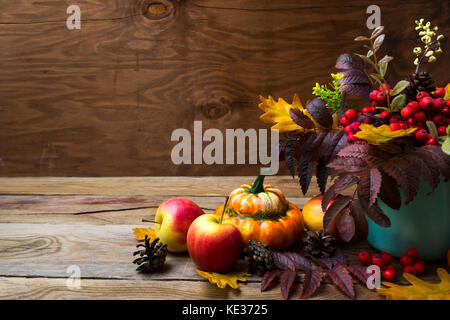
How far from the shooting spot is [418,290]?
1.65 feet

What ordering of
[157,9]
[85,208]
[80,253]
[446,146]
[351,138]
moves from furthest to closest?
1. [157,9]
2. [85,208]
3. [80,253]
4. [351,138]
5. [446,146]

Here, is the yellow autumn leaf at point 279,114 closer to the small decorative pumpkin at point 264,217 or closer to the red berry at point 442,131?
the small decorative pumpkin at point 264,217

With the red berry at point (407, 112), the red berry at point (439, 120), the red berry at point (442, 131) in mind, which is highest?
the red berry at point (407, 112)

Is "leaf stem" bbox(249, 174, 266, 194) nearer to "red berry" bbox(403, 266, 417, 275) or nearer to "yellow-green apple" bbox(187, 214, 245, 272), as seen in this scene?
"yellow-green apple" bbox(187, 214, 245, 272)

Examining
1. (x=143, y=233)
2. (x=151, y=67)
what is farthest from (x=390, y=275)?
(x=151, y=67)

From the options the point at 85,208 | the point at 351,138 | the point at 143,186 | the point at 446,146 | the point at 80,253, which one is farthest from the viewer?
the point at 143,186

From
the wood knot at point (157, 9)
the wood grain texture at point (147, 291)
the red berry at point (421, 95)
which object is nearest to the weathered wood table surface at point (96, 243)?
the wood grain texture at point (147, 291)

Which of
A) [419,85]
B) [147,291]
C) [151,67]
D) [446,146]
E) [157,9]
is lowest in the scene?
[147,291]

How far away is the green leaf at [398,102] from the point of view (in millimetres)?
547

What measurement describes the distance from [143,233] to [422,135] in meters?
0.57

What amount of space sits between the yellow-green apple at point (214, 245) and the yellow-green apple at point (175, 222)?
0.22 ft

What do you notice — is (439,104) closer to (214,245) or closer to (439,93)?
(439,93)

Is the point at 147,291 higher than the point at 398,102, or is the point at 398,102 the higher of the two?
the point at 398,102

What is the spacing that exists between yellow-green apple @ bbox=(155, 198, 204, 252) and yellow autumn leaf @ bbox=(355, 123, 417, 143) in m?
0.35
